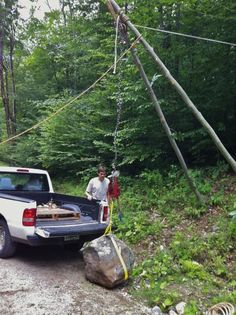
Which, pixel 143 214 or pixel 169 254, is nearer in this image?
pixel 169 254

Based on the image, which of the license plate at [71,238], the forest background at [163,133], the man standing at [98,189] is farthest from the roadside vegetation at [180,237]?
the license plate at [71,238]

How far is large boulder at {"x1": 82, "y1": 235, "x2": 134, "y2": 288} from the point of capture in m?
5.08

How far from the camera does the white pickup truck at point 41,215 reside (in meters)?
5.59

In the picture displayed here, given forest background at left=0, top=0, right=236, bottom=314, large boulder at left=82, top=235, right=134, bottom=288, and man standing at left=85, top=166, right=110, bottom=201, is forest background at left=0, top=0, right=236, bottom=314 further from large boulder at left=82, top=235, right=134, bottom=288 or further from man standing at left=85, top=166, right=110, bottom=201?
man standing at left=85, top=166, right=110, bottom=201

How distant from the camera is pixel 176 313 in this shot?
441cm

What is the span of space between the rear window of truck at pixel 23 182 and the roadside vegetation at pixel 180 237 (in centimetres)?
185

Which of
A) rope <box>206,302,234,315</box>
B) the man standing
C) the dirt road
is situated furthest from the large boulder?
the man standing

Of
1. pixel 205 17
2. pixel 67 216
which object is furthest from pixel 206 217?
pixel 205 17

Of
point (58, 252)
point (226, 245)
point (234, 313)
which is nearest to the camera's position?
point (234, 313)

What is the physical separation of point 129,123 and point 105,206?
12.9 ft

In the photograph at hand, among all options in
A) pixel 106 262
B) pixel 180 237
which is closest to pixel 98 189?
pixel 180 237

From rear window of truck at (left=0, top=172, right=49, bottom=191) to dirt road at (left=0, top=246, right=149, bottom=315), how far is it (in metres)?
1.51

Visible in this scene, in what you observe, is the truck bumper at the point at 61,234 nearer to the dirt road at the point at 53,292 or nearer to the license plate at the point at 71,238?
the license plate at the point at 71,238

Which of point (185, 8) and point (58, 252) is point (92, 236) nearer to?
point (58, 252)
